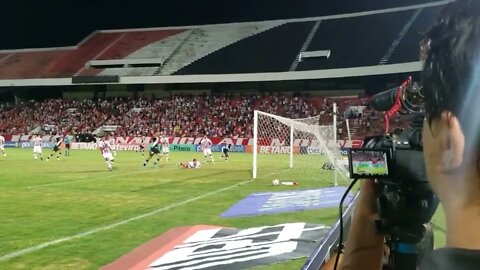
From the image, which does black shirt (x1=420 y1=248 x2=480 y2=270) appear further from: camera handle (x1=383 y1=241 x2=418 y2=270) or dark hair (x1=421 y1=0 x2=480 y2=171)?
camera handle (x1=383 y1=241 x2=418 y2=270)

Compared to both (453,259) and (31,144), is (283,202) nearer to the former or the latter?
(453,259)

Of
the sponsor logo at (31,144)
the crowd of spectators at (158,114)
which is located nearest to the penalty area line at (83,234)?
the crowd of spectators at (158,114)

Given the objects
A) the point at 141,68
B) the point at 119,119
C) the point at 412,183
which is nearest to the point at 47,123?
the point at 119,119

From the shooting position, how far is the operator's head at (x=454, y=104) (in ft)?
3.09

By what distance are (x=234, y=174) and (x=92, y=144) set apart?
26279 millimetres

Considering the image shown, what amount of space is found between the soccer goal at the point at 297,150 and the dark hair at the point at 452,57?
5423 mm

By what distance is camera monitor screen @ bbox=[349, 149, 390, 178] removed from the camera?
4.63ft

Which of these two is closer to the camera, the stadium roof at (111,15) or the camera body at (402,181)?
the camera body at (402,181)

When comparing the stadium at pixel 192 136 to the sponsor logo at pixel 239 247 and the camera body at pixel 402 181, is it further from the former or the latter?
the camera body at pixel 402 181

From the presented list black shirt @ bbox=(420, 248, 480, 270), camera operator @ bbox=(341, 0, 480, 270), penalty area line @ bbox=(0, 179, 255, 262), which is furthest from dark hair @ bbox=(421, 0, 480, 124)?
penalty area line @ bbox=(0, 179, 255, 262)

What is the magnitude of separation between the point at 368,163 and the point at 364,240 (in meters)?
0.37

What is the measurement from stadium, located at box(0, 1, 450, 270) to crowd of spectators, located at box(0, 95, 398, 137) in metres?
0.19

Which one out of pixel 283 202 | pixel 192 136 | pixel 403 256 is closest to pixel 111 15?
pixel 192 136

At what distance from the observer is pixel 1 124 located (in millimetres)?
51375
